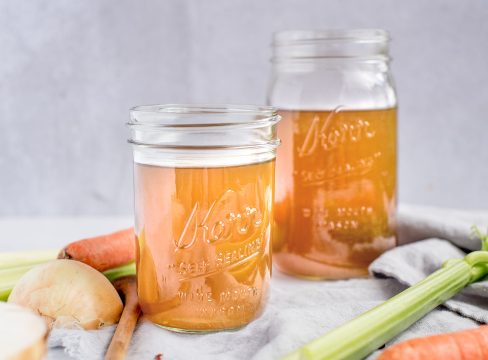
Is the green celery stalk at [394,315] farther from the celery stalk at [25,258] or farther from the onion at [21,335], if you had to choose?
the celery stalk at [25,258]

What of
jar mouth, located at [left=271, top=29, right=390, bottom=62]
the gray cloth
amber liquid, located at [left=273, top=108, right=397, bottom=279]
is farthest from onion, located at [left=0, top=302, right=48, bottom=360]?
jar mouth, located at [left=271, top=29, right=390, bottom=62]

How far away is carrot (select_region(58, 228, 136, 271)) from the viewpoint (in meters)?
1.27

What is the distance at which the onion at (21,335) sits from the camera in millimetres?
816

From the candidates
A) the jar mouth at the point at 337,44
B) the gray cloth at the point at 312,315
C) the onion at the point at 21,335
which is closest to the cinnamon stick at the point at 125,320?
the gray cloth at the point at 312,315

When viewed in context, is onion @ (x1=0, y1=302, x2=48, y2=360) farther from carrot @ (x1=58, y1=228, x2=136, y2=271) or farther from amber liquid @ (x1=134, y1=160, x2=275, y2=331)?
carrot @ (x1=58, y1=228, x2=136, y2=271)

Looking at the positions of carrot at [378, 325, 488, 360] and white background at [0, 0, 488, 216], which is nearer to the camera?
carrot at [378, 325, 488, 360]

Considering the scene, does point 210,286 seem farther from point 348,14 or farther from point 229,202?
point 348,14

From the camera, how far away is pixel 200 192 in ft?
3.45

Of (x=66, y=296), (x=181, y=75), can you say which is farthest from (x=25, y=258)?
(x=181, y=75)

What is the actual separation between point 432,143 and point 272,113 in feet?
3.69

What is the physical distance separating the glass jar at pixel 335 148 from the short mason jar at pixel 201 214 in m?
0.22

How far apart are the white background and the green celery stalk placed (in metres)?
0.89

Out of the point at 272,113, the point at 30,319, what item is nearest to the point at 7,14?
the point at 272,113

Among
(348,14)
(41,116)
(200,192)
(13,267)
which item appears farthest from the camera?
(41,116)
